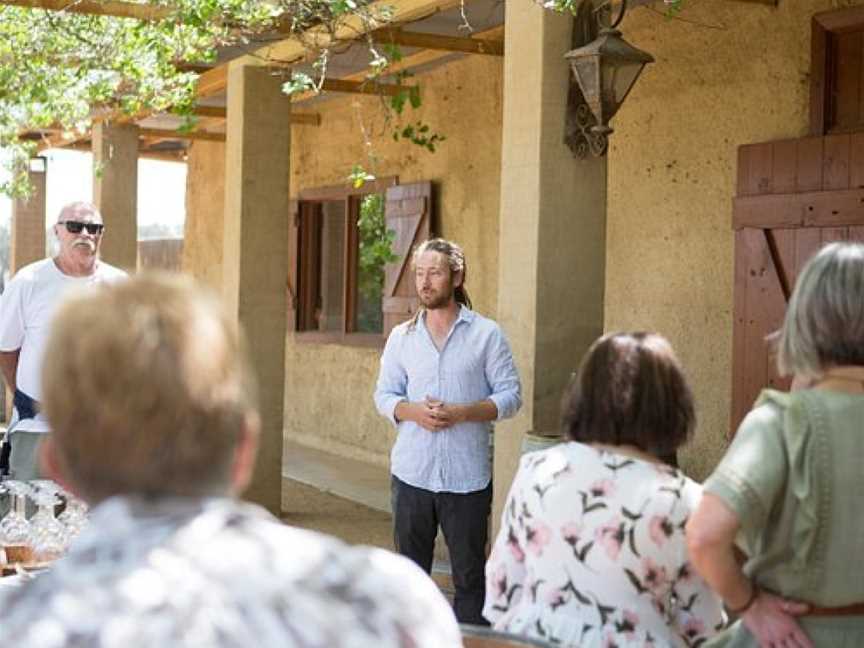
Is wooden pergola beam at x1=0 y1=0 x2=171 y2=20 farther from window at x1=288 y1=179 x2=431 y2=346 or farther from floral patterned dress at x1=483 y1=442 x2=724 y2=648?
floral patterned dress at x1=483 y1=442 x2=724 y2=648

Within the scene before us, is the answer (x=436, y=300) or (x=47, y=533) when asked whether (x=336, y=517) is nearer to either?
(x=436, y=300)

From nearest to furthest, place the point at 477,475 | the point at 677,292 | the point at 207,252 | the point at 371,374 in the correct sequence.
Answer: the point at 477,475 < the point at 677,292 < the point at 371,374 < the point at 207,252

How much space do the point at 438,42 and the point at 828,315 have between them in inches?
242

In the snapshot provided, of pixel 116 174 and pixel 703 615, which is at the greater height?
pixel 116 174

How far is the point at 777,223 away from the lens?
23.6 ft

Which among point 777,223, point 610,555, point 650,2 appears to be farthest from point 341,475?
point 610,555

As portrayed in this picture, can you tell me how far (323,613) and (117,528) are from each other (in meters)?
0.23

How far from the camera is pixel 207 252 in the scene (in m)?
15.5

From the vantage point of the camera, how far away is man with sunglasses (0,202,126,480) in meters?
5.66

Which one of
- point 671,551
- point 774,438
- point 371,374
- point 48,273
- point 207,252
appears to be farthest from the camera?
point 207,252

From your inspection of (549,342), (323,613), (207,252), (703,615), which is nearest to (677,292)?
(549,342)

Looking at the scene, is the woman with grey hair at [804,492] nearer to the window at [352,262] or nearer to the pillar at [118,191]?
the window at [352,262]

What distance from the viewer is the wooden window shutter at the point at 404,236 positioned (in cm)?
1094

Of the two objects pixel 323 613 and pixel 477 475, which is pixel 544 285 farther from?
pixel 323 613
